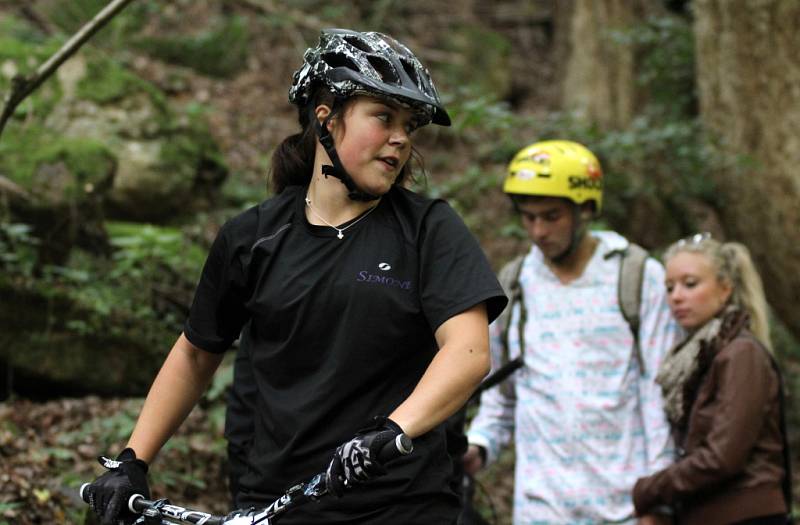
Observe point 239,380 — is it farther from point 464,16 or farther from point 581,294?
point 464,16

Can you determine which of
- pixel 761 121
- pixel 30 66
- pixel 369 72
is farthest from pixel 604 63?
pixel 369 72

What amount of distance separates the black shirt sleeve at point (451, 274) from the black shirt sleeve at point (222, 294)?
2.05 feet

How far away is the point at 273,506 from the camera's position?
2.60 m

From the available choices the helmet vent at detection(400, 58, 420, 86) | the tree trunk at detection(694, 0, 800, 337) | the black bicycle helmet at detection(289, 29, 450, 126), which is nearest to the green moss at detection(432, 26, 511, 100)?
the tree trunk at detection(694, 0, 800, 337)

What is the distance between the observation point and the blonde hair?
5.02 m

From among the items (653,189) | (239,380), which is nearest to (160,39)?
(653,189)

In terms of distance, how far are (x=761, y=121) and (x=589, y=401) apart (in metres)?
5.11

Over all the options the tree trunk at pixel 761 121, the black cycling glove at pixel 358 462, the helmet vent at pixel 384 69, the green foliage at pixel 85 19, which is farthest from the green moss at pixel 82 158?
the green foliage at pixel 85 19

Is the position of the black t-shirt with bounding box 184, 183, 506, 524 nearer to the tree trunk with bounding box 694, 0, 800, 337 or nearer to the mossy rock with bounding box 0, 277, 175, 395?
the mossy rock with bounding box 0, 277, 175, 395

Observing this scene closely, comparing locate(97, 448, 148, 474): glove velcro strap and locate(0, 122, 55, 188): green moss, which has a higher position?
locate(0, 122, 55, 188): green moss

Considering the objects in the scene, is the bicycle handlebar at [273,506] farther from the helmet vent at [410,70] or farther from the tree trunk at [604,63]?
the tree trunk at [604,63]

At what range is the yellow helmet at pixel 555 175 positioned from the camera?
5176 millimetres

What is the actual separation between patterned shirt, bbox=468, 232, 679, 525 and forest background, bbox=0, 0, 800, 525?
0.45 metres

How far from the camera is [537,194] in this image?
5.18m
